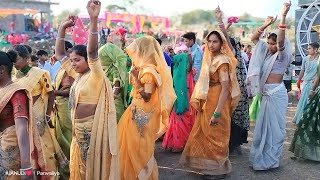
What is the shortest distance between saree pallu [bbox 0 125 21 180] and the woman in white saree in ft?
10.3

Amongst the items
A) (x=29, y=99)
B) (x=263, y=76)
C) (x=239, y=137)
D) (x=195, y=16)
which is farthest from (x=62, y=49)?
(x=195, y=16)

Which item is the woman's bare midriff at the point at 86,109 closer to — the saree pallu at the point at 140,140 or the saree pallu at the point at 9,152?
the saree pallu at the point at 9,152

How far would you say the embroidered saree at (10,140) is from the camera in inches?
104

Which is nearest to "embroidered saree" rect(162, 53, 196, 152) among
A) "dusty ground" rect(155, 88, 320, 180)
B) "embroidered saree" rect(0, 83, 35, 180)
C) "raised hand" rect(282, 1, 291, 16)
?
"dusty ground" rect(155, 88, 320, 180)

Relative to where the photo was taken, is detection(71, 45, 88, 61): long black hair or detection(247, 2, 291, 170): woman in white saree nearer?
detection(71, 45, 88, 61): long black hair

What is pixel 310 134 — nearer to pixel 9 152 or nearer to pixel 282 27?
pixel 282 27

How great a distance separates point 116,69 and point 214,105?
1.35 metres

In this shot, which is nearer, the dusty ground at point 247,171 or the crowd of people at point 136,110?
the crowd of people at point 136,110

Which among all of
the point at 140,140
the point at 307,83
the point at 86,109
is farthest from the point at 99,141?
the point at 307,83

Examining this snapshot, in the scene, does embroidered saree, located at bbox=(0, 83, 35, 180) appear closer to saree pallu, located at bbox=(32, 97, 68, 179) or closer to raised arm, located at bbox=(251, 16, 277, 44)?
saree pallu, located at bbox=(32, 97, 68, 179)

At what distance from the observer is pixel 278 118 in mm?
4898

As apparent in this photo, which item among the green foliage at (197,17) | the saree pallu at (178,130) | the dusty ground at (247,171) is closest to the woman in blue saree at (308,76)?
the dusty ground at (247,171)

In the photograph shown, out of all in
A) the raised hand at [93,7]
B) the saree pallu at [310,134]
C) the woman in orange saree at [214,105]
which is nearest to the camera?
the raised hand at [93,7]

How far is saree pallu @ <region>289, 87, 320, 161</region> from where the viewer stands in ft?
17.3
